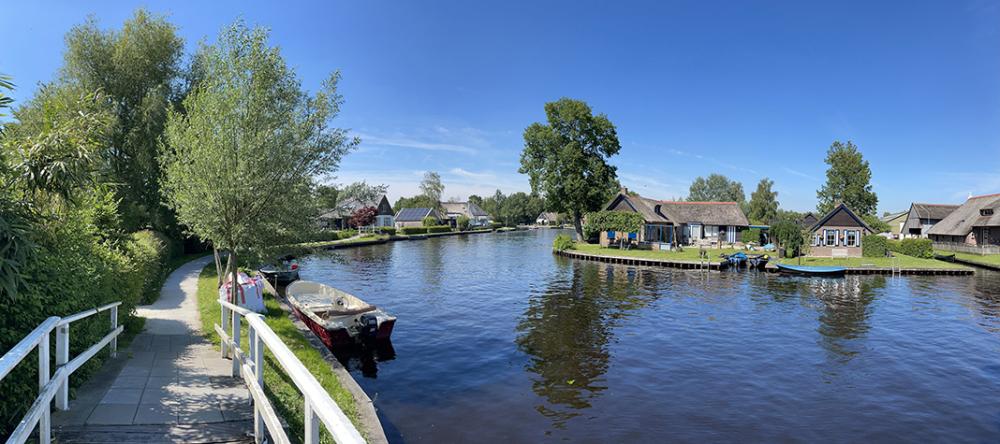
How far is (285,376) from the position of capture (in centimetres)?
1059

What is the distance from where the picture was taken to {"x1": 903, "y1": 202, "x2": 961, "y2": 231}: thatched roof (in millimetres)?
73750

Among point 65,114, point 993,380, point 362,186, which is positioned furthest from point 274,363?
point 362,186

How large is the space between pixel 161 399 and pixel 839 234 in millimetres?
56620

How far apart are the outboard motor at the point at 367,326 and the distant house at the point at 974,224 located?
6325 centimetres

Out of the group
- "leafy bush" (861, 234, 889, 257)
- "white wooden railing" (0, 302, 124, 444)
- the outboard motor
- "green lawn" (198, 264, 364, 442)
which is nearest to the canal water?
the outboard motor

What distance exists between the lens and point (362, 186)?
102m

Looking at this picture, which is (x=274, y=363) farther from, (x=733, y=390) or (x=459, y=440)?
(x=733, y=390)

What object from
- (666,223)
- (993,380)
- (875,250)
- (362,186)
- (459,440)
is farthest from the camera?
(362,186)

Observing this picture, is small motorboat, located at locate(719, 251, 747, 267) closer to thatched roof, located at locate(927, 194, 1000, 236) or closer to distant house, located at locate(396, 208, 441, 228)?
thatched roof, located at locate(927, 194, 1000, 236)

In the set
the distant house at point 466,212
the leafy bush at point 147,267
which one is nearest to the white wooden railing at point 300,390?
the leafy bush at point 147,267

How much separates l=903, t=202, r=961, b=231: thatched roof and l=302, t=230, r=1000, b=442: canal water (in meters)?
52.8

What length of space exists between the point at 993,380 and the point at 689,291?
53.3 ft

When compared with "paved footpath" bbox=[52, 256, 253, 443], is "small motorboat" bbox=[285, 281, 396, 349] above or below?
below

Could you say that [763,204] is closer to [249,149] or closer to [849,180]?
[849,180]
